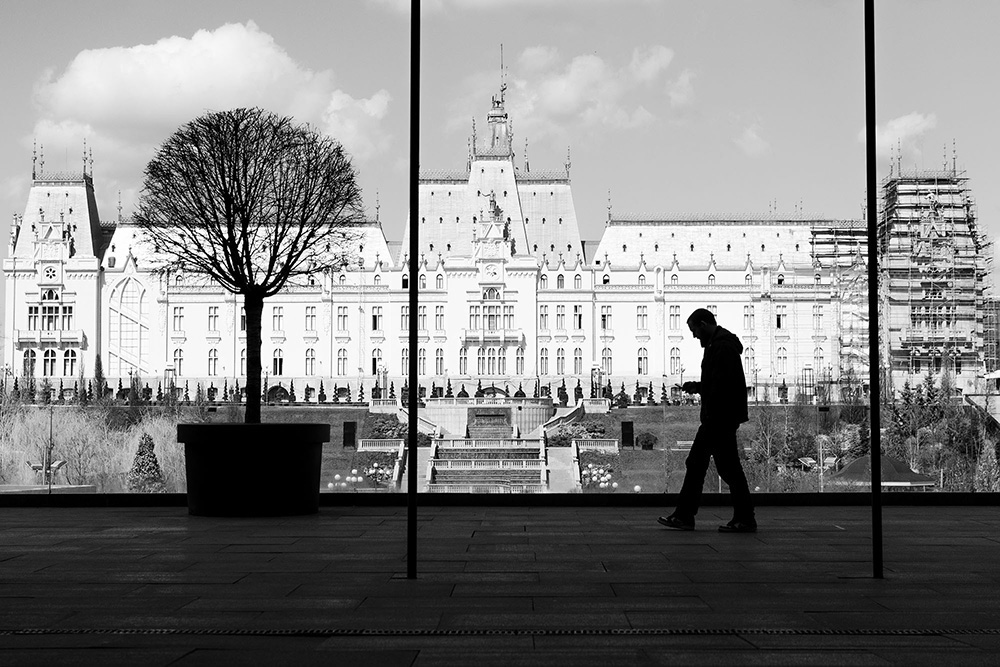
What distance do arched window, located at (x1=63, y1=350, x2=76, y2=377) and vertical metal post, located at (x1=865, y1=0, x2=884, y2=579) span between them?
80097 mm

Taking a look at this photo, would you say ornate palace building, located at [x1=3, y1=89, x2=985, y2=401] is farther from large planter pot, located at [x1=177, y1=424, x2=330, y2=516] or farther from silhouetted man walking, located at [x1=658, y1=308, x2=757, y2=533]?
silhouetted man walking, located at [x1=658, y1=308, x2=757, y2=533]

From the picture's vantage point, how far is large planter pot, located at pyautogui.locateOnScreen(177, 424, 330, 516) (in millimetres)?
8914

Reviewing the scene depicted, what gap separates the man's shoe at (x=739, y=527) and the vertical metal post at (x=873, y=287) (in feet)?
7.22

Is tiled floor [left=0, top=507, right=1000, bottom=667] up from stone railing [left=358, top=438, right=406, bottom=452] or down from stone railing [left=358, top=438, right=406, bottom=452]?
up

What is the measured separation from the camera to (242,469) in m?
8.95

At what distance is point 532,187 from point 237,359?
997 inches

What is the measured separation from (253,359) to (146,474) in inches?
866

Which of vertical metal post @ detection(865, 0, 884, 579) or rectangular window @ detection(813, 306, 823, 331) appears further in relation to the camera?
rectangular window @ detection(813, 306, 823, 331)

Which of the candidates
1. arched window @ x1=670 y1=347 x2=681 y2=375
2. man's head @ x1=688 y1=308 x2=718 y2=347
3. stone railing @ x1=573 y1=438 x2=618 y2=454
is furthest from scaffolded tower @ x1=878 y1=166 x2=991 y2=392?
man's head @ x1=688 y1=308 x2=718 y2=347

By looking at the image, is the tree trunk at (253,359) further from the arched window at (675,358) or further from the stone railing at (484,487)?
the arched window at (675,358)

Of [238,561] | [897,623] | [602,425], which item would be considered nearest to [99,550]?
[238,561]

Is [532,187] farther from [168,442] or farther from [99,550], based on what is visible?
[99,550]

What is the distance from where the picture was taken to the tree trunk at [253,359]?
1033cm

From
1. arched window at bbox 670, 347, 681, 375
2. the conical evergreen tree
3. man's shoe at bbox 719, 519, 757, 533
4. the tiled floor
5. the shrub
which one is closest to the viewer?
the tiled floor
